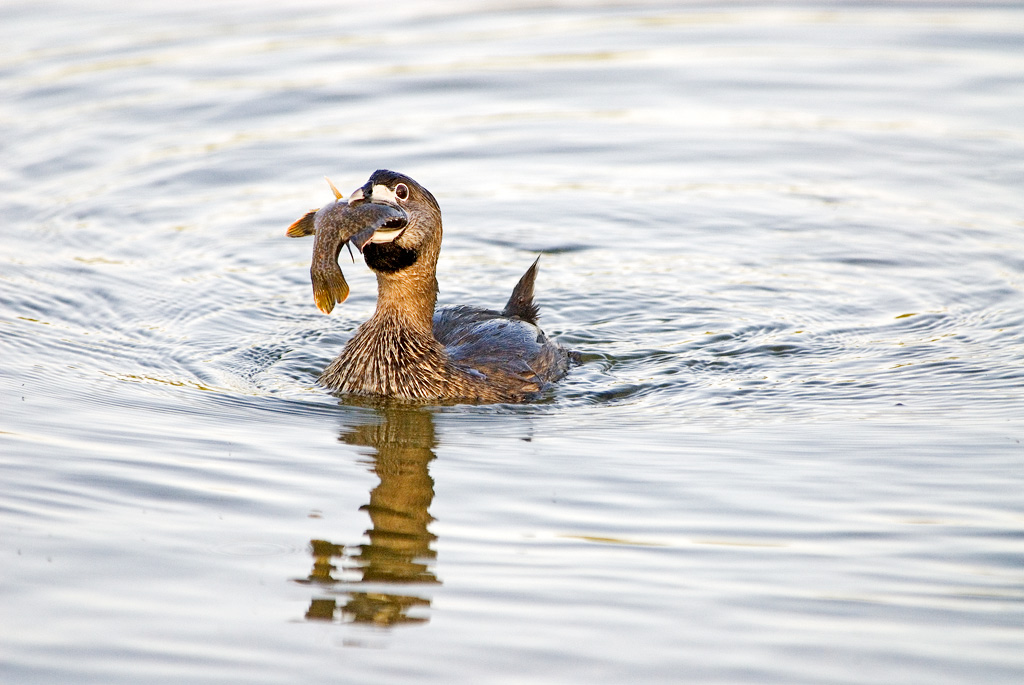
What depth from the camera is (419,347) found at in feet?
27.6

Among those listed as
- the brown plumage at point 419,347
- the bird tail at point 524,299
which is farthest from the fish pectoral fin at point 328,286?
the bird tail at point 524,299

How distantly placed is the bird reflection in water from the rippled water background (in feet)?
0.10

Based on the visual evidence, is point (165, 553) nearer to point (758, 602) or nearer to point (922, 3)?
point (758, 602)

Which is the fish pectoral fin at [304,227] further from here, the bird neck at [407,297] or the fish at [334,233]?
the bird neck at [407,297]

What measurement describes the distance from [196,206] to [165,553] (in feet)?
23.7

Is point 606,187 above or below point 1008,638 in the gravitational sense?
above

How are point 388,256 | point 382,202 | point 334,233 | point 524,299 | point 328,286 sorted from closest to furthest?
point 328,286
point 334,233
point 382,202
point 388,256
point 524,299

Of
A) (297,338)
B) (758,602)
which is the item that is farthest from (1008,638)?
(297,338)

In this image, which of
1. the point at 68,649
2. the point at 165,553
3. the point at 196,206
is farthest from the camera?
the point at 196,206

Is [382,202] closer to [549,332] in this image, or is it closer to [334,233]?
[334,233]

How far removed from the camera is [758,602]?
512 centimetres

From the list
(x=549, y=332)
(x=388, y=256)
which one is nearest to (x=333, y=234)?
(x=388, y=256)

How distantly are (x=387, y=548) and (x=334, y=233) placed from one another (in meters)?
2.00

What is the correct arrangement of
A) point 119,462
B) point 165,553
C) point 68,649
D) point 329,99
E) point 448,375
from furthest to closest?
point 329,99
point 448,375
point 119,462
point 165,553
point 68,649
